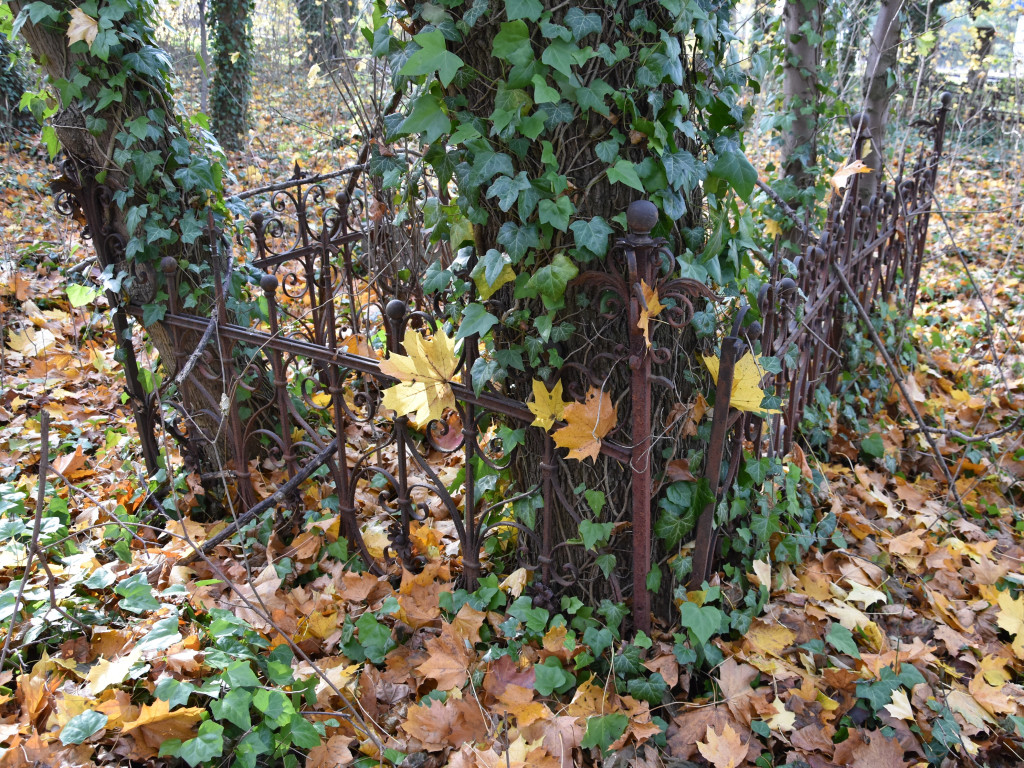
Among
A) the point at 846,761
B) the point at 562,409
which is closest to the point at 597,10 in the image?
the point at 562,409

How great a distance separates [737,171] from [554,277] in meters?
0.61

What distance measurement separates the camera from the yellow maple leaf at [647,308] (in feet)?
5.89

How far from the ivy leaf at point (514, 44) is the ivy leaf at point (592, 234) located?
44cm

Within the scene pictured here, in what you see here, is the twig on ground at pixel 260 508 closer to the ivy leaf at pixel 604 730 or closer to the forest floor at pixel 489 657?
the forest floor at pixel 489 657

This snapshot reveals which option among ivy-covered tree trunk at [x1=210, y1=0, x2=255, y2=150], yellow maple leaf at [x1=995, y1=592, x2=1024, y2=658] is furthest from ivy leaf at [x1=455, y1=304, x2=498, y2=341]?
ivy-covered tree trunk at [x1=210, y1=0, x2=255, y2=150]

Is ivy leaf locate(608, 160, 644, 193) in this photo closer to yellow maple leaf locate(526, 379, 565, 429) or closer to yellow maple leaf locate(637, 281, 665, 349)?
yellow maple leaf locate(637, 281, 665, 349)

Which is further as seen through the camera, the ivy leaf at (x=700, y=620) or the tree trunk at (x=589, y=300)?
the ivy leaf at (x=700, y=620)

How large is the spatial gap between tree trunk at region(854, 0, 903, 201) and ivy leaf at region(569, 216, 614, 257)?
10.2 feet

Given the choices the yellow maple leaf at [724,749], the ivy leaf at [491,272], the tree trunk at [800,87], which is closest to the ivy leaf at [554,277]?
the ivy leaf at [491,272]

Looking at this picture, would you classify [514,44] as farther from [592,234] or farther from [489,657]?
[489,657]

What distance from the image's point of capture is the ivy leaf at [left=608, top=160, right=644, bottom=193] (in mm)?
1761

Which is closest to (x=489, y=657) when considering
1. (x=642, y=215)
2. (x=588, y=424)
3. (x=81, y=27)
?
(x=588, y=424)

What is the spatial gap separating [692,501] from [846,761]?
0.82 m

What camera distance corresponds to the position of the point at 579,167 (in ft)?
6.20
